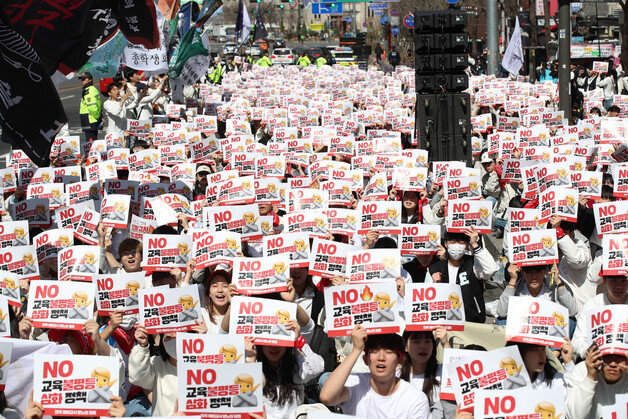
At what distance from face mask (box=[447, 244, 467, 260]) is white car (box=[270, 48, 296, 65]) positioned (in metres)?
53.9

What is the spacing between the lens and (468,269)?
28.6ft

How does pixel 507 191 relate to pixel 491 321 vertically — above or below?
above

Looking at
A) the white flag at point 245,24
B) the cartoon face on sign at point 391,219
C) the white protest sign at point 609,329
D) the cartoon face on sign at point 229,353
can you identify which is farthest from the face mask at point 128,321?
the white flag at point 245,24

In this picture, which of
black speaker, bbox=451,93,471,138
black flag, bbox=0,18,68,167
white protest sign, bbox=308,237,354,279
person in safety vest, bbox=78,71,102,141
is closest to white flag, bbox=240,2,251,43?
person in safety vest, bbox=78,71,102,141

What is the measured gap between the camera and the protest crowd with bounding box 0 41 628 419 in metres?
5.47

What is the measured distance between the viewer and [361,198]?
12461 millimetres

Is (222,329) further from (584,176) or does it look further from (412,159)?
(412,159)

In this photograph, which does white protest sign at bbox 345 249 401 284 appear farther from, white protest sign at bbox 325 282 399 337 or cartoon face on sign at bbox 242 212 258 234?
cartoon face on sign at bbox 242 212 258 234

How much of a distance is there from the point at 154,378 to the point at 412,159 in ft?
24.5

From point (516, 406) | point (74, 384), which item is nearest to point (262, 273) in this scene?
point (74, 384)

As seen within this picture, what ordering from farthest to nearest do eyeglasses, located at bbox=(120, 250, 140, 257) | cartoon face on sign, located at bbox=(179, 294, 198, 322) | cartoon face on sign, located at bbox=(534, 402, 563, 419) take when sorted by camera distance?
eyeglasses, located at bbox=(120, 250, 140, 257) < cartoon face on sign, located at bbox=(179, 294, 198, 322) < cartoon face on sign, located at bbox=(534, 402, 563, 419)

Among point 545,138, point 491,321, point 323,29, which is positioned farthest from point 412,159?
point 323,29

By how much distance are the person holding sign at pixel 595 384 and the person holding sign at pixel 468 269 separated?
2808 mm

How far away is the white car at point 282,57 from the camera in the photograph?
2476 inches
